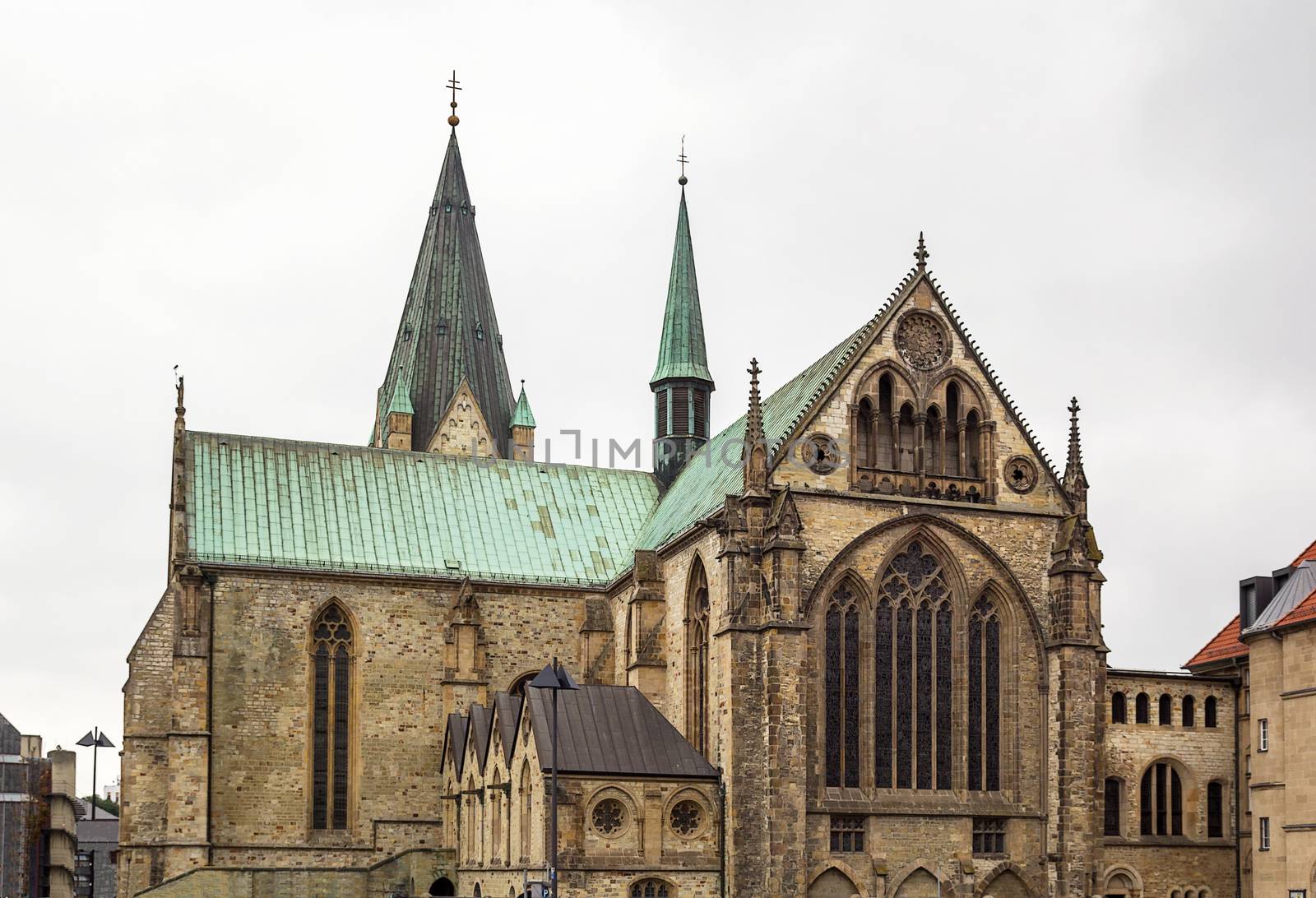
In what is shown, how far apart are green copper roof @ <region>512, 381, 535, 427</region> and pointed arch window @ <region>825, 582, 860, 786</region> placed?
34.2m

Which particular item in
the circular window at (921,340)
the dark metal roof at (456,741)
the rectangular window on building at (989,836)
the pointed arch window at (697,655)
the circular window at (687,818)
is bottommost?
the rectangular window on building at (989,836)

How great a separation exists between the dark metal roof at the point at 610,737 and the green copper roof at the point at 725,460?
5.80 m

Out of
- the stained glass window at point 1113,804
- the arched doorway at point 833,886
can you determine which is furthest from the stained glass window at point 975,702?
the stained glass window at point 1113,804

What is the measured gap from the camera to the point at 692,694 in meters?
47.8

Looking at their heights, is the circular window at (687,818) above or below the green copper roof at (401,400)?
below

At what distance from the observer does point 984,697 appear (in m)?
47.1

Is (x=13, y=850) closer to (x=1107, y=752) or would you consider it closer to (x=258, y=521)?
(x=258, y=521)

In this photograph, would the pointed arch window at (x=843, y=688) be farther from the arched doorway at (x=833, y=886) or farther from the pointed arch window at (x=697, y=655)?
the pointed arch window at (x=697, y=655)

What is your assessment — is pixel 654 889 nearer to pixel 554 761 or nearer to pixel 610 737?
pixel 610 737

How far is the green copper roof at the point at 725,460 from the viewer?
157 ft

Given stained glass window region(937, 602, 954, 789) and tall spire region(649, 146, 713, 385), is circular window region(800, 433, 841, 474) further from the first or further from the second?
tall spire region(649, 146, 713, 385)

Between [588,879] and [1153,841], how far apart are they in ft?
59.9

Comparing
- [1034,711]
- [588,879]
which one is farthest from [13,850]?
[1034,711]

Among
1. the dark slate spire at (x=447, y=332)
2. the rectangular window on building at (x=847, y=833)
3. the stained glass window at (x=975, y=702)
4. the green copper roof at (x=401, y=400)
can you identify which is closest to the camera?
the rectangular window on building at (x=847, y=833)
